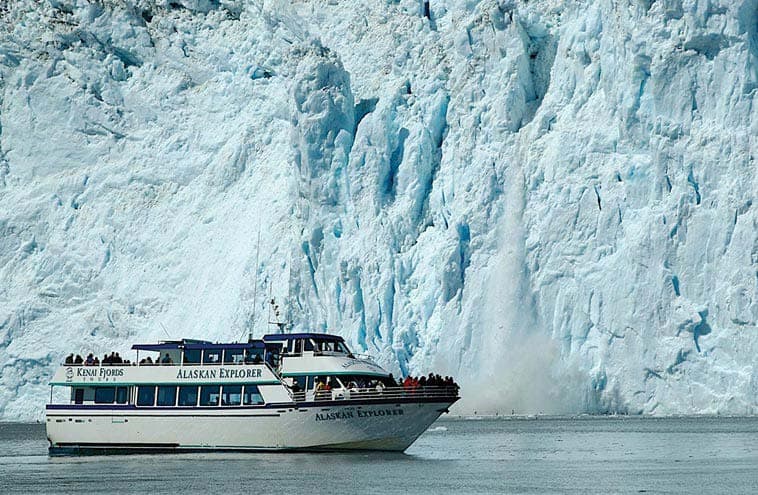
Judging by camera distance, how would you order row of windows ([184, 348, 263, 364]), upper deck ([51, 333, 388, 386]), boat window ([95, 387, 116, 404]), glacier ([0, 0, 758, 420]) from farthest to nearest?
glacier ([0, 0, 758, 420])
boat window ([95, 387, 116, 404])
row of windows ([184, 348, 263, 364])
upper deck ([51, 333, 388, 386])

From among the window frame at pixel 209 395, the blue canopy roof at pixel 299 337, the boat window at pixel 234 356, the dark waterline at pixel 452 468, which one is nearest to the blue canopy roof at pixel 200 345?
the boat window at pixel 234 356

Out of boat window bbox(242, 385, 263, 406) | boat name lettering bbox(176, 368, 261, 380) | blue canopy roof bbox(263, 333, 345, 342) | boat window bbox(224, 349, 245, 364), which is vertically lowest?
boat window bbox(242, 385, 263, 406)

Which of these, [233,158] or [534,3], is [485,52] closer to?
[534,3]

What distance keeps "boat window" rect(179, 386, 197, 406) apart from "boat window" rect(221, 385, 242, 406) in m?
0.83

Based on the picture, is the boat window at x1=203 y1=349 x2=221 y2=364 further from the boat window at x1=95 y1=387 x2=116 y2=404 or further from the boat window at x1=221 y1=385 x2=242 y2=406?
the boat window at x1=95 y1=387 x2=116 y2=404

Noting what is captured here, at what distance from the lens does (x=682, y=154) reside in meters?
52.6

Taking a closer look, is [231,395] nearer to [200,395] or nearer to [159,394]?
[200,395]

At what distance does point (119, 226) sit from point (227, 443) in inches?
1108

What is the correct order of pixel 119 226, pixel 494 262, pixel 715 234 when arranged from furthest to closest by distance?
pixel 119 226
pixel 494 262
pixel 715 234

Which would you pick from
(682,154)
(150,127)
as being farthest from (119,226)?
(682,154)

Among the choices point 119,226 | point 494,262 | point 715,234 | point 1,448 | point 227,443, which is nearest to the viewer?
point 227,443

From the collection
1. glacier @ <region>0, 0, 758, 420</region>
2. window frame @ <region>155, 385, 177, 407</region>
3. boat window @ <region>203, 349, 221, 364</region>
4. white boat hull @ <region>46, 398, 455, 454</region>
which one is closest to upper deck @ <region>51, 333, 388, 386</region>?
boat window @ <region>203, 349, 221, 364</region>

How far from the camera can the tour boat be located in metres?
36.9

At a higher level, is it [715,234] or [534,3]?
[534,3]
